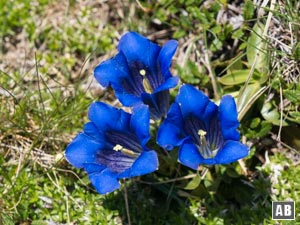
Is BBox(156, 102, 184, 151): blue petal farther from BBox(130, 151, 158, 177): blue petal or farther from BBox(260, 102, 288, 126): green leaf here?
BBox(260, 102, 288, 126): green leaf

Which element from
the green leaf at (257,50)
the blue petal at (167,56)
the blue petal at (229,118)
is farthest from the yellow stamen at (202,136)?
the green leaf at (257,50)

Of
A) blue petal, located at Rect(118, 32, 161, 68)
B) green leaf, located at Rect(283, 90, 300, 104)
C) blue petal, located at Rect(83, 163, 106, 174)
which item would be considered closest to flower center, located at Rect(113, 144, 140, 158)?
blue petal, located at Rect(83, 163, 106, 174)

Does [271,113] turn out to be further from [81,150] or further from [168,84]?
[81,150]

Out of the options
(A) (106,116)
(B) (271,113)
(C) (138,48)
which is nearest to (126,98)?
(A) (106,116)

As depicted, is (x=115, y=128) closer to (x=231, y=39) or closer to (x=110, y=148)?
(x=110, y=148)

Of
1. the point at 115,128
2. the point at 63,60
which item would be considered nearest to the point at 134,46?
the point at 115,128

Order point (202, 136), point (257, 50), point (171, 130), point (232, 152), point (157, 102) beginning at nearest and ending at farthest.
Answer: point (232, 152) → point (171, 130) → point (202, 136) → point (157, 102) → point (257, 50)

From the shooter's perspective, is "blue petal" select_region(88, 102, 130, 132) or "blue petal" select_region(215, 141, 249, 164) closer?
"blue petal" select_region(215, 141, 249, 164)
